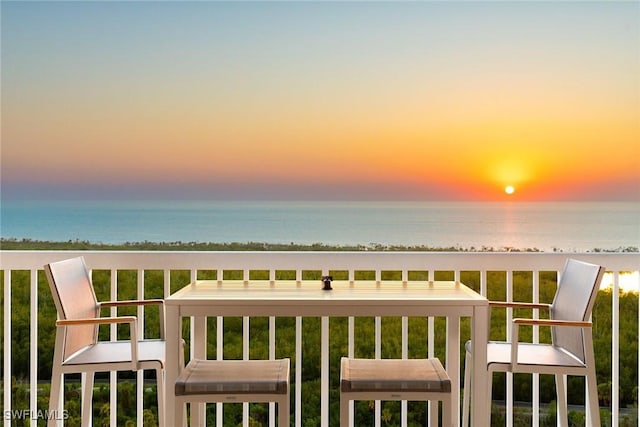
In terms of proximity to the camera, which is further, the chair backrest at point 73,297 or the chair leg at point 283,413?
the chair backrest at point 73,297

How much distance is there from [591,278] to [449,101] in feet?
9.65

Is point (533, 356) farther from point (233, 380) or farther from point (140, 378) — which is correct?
point (140, 378)

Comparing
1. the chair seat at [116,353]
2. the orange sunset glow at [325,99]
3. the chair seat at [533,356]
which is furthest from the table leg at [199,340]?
the orange sunset glow at [325,99]

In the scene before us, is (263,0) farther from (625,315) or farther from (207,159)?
(625,315)

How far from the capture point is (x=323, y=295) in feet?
9.52

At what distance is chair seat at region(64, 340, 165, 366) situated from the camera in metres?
2.90

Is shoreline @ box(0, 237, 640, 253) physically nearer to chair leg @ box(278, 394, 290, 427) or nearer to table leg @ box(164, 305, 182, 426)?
table leg @ box(164, 305, 182, 426)

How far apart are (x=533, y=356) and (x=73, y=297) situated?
2.20 m

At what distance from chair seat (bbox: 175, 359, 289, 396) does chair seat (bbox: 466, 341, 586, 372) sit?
0.99m

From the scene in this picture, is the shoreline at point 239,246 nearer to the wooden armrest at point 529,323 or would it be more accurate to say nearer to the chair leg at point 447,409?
the wooden armrest at point 529,323

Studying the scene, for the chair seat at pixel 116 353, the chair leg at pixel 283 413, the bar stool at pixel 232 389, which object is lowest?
the chair leg at pixel 283 413

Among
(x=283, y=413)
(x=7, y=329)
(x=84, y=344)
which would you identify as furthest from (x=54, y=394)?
(x=283, y=413)

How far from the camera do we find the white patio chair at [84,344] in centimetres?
286

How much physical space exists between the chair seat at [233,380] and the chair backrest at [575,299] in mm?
1349
